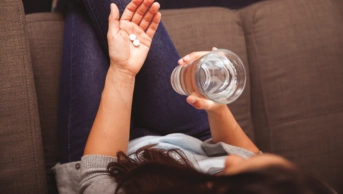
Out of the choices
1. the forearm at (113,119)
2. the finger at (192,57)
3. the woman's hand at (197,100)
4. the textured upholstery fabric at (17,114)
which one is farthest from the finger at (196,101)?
the textured upholstery fabric at (17,114)

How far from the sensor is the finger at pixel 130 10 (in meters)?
0.96

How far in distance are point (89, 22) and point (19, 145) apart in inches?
16.4

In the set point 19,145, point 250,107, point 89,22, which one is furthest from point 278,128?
point 19,145

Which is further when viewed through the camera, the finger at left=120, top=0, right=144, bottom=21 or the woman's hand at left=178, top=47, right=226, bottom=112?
the finger at left=120, top=0, right=144, bottom=21

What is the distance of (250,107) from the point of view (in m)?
1.35

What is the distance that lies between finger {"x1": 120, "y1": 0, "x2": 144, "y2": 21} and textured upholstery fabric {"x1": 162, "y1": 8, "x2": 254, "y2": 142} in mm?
318

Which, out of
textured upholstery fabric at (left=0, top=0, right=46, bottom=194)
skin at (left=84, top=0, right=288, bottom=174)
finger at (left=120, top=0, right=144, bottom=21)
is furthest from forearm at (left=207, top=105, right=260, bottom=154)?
textured upholstery fabric at (left=0, top=0, right=46, bottom=194)

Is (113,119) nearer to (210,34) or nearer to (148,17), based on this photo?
(148,17)

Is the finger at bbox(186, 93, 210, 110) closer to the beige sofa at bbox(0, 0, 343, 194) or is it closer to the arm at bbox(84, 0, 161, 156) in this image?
the arm at bbox(84, 0, 161, 156)

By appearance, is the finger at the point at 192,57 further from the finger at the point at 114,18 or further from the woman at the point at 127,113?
the finger at the point at 114,18

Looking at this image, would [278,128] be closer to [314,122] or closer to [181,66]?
[314,122]

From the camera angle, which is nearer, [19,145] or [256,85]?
[19,145]

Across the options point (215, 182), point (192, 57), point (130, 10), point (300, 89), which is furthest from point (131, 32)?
point (300, 89)

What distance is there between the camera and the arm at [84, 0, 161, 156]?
36.6 inches
